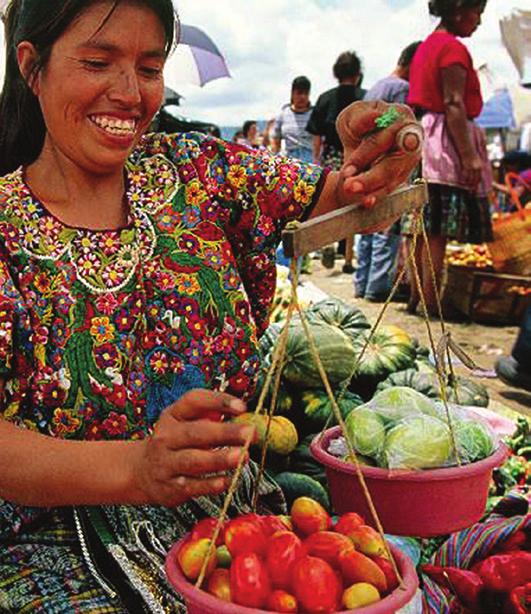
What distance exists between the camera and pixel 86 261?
4.80 ft

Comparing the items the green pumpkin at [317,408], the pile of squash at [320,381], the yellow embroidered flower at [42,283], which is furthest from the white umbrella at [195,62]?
the yellow embroidered flower at [42,283]

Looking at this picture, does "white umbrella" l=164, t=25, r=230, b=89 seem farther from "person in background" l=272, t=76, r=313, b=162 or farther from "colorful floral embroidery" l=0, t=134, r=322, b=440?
"colorful floral embroidery" l=0, t=134, r=322, b=440

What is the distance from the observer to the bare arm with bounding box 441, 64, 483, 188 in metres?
4.73

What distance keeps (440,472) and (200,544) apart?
0.59 m

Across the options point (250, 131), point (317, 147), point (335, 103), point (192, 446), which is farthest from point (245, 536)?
point (250, 131)

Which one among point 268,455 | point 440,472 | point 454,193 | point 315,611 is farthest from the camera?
point 454,193

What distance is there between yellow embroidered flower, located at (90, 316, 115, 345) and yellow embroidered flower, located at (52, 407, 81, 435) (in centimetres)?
Answer: 14

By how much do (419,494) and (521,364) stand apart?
2839mm

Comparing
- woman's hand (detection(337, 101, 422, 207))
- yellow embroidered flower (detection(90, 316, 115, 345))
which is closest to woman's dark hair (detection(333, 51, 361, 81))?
woman's hand (detection(337, 101, 422, 207))

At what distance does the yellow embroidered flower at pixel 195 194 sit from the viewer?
163 cm

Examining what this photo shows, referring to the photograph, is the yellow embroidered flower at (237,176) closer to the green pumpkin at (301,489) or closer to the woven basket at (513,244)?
the green pumpkin at (301,489)

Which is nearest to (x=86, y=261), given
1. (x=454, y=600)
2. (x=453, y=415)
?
(x=453, y=415)

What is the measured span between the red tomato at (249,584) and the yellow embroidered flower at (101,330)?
541mm

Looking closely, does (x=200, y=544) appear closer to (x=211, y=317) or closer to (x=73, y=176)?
(x=211, y=317)
